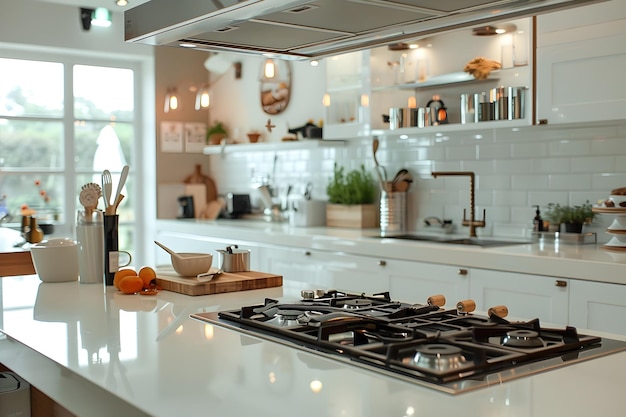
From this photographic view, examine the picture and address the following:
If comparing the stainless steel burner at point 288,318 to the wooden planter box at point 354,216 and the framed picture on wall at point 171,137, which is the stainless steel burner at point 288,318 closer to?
the wooden planter box at point 354,216

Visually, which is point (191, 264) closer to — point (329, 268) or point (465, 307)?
point (465, 307)

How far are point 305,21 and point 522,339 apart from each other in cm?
115

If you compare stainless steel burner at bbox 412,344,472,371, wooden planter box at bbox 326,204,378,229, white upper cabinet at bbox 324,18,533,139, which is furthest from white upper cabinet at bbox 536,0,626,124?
stainless steel burner at bbox 412,344,472,371

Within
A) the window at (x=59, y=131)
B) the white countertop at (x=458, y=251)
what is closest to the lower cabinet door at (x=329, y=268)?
the white countertop at (x=458, y=251)

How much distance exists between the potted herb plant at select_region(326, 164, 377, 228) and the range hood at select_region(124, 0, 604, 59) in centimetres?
273

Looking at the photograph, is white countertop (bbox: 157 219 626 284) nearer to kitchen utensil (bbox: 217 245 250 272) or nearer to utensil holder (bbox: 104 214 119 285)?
kitchen utensil (bbox: 217 245 250 272)

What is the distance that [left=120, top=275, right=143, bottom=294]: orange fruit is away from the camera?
2.70 metres

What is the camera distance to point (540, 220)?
4.30 metres

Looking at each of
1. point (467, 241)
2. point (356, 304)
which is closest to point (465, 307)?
point (356, 304)

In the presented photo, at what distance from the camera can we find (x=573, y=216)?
4.14m

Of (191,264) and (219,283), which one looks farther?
(191,264)

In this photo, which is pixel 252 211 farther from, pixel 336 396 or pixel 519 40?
pixel 336 396

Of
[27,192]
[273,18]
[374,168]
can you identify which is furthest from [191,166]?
[273,18]

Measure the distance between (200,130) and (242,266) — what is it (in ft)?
14.3
